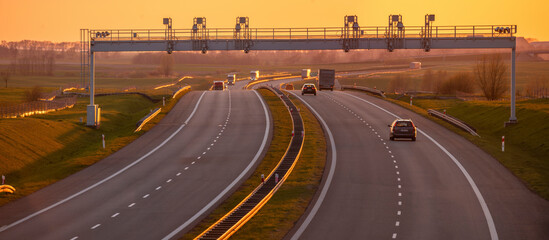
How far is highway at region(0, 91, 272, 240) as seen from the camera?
32641 millimetres

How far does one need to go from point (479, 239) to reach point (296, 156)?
862 inches

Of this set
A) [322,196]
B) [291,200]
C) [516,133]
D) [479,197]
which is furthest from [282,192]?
[516,133]

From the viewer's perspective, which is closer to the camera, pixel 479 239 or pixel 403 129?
pixel 479 239

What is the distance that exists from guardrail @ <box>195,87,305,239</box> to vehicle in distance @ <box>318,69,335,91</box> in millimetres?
54202

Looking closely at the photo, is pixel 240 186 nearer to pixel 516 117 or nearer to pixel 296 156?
pixel 296 156

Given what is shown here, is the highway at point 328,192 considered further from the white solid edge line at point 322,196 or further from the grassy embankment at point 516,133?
the grassy embankment at point 516,133

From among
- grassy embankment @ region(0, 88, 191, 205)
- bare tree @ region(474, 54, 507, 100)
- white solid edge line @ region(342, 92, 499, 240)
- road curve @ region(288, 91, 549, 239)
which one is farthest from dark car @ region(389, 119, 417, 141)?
bare tree @ region(474, 54, 507, 100)

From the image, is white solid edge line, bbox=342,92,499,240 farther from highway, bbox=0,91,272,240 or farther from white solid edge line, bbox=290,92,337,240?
highway, bbox=0,91,272,240

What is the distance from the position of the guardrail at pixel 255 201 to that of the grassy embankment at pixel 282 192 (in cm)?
29

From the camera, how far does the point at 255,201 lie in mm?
36438

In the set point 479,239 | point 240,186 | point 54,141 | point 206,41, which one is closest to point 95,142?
point 54,141

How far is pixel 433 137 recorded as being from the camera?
202ft

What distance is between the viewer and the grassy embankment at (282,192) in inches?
1252

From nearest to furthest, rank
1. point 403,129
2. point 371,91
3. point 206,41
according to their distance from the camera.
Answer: point 403,129, point 206,41, point 371,91
